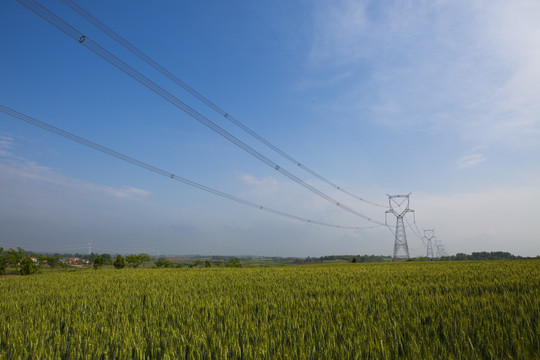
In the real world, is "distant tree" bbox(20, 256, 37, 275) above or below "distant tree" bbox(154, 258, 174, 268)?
above

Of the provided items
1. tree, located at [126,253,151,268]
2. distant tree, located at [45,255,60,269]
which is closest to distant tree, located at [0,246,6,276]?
distant tree, located at [45,255,60,269]

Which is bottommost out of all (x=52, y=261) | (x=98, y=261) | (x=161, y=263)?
(x=161, y=263)

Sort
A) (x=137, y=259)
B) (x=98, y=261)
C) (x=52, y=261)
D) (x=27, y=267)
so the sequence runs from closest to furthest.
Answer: (x=27, y=267) < (x=52, y=261) < (x=98, y=261) < (x=137, y=259)

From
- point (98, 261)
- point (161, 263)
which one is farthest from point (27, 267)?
point (161, 263)

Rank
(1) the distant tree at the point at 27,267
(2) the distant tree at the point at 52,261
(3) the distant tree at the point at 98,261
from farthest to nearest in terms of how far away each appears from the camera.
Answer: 1. (3) the distant tree at the point at 98,261
2. (2) the distant tree at the point at 52,261
3. (1) the distant tree at the point at 27,267

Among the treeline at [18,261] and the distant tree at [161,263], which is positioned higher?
the treeline at [18,261]

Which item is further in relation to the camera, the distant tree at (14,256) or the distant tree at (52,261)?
the distant tree at (52,261)

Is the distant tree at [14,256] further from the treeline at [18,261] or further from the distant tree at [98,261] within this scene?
the distant tree at [98,261]

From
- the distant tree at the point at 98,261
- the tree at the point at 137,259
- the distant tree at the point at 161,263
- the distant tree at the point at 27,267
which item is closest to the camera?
the distant tree at the point at 27,267

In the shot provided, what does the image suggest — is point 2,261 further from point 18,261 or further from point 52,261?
point 52,261

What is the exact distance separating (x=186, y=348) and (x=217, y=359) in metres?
0.99

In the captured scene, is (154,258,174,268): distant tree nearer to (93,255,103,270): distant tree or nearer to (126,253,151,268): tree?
(126,253,151,268): tree

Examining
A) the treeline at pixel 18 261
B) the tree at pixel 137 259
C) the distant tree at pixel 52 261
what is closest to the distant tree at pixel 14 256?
the treeline at pixel 18 261

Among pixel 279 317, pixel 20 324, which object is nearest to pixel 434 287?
pixel 279 317
